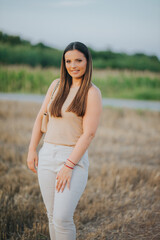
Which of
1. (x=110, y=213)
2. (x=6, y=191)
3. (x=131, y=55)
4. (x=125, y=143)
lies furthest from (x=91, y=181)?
(x=131, y=55)

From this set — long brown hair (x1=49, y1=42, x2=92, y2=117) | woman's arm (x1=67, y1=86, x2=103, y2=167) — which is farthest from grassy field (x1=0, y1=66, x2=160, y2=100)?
woman's arm (x1=67, y1=86, x2=103, y2=167)

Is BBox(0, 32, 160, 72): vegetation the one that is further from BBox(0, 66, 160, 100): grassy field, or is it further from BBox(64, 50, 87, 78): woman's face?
BBox(64, 50, 87, 78): woman's face

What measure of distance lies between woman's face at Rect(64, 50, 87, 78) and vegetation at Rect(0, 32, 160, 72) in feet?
55.9

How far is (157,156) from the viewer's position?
223 inches

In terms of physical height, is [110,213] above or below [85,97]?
below

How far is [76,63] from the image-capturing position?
6.25 ft

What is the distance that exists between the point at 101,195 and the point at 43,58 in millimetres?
17716

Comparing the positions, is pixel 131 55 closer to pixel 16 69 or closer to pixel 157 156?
pixel 16 69

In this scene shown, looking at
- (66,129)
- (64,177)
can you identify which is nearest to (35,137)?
(66,129)

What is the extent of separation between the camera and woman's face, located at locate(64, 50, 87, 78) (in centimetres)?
191

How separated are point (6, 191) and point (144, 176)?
8.03 feet

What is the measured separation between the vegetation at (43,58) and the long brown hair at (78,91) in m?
17.0

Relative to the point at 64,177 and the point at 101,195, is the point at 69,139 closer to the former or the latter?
the point at 64,177

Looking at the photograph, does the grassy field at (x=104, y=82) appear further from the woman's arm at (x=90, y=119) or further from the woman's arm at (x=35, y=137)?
the woman's arm at (x=90, y=119)
